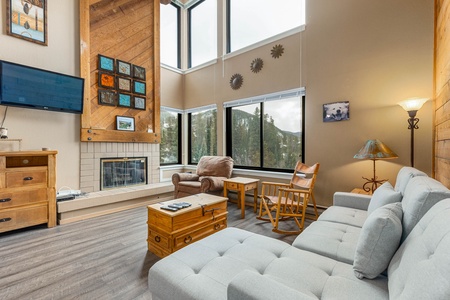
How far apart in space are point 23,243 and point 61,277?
44.2 inches

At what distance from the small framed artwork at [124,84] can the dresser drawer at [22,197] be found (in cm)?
217

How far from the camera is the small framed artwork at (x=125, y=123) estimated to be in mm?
4113

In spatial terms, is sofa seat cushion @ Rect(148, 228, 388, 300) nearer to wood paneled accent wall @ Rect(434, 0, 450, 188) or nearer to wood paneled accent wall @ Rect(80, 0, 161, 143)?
wood paneled accent wall @ Rect(434, 0, 450, 188)

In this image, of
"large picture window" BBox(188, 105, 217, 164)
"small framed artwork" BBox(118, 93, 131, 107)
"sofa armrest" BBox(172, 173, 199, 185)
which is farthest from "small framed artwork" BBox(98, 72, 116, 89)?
"sofa armrest" BBox(172, 173, 199, 185)

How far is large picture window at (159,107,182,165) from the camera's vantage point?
5184 mm

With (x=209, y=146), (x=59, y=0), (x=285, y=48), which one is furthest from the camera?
(x=209, y=146)

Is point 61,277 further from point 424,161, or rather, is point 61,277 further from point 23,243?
point 424,161

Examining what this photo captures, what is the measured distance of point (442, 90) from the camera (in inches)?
83.5

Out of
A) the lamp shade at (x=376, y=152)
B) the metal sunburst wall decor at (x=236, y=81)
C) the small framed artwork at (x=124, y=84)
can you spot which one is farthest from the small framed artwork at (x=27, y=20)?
the lamp shade at (x=376, y=152)

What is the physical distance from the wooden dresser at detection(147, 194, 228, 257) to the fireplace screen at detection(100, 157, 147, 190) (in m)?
2.23

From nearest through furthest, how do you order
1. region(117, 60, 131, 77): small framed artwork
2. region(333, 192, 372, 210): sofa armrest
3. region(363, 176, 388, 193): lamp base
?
region(333, 192, 372, 210): sofa armrest < region(363, 176, 388, 193): lamp base < region(117, 60, 131, 77): small framed artwork

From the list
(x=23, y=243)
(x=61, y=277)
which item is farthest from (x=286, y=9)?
(x=23, y=243)

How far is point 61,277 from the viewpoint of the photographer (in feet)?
5.95

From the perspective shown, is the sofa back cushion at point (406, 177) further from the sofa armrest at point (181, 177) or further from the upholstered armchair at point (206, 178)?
the sofa armrest at point (181, 177)
